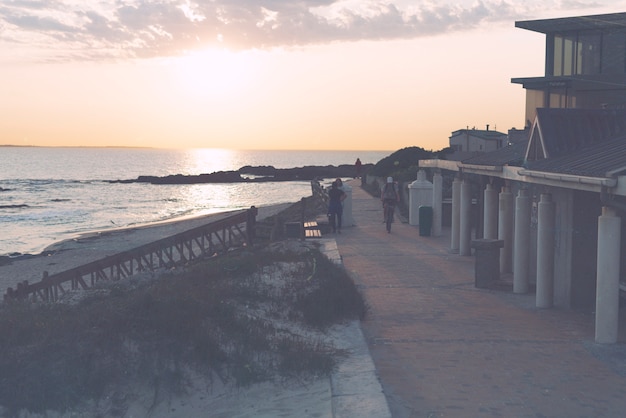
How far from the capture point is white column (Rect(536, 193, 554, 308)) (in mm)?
11984

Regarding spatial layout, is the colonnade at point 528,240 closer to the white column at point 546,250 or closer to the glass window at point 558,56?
the white column at point 546,250

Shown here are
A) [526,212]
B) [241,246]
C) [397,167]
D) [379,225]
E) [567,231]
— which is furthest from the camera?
[397,167]

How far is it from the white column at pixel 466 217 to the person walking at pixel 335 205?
5.41 meters

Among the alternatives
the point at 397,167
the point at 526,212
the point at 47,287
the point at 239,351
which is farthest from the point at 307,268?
the point at 397,167

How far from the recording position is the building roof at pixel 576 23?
2253cm

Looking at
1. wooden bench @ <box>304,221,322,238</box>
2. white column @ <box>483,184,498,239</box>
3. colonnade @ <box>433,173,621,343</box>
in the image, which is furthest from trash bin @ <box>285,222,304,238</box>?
white column @ <box>483,184,498,239</box>

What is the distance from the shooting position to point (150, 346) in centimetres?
837

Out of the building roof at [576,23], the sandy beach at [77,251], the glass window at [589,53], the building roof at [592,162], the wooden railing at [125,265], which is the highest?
the building roof at [576,23]

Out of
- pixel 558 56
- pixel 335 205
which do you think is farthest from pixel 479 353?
pixel 558 56

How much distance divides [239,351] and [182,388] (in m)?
0.83

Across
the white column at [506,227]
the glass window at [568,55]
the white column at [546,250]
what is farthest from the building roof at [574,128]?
the glass window at [568,55]

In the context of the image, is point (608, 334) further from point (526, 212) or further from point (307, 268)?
point (307, 268)

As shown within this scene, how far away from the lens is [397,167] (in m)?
54.0

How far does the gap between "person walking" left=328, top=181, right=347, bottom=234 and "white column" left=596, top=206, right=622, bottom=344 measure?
43.9 ft
